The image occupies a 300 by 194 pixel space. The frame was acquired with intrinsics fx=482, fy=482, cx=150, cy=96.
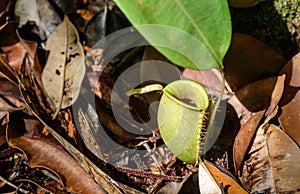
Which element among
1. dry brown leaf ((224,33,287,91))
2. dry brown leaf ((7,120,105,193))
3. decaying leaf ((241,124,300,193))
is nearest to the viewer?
decaying leaf ((241,124,300,193))

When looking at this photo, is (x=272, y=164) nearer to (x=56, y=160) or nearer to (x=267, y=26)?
(x=267, y=26)

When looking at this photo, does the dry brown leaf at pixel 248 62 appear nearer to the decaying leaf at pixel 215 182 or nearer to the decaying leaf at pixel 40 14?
the decaying leaf at pixel 215 182

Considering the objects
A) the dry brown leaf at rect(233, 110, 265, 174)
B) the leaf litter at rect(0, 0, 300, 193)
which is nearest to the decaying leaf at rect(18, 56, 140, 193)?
the leaf litter at rect(0, 0, 300, 193)

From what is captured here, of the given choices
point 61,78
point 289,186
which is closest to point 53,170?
point 61,78

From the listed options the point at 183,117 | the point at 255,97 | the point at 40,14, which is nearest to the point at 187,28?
the point at 183,117

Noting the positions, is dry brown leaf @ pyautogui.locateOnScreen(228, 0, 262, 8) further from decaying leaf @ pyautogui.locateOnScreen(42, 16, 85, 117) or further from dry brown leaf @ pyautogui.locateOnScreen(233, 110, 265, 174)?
decaying leaf @ pyautogui.locateOnScreen(42, 16, 85, 117)

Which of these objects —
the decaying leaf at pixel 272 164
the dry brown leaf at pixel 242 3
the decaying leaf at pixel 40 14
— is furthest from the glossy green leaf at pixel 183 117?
the decaying leaf at pixel 40 14

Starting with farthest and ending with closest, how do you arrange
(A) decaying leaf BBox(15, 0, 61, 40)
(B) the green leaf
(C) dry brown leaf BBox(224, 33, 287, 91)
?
1. (A) decaying leaf BBox(15, 0, 61, 40)
2. (C) dry brown leaf BBox(224, 33, 287, 91)
3. (B) the green leaf
